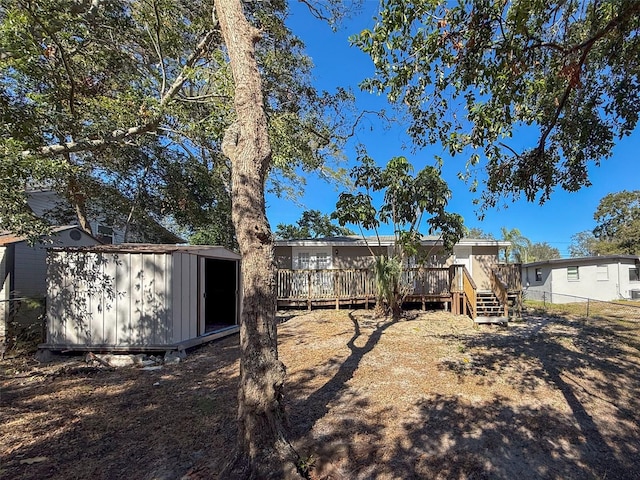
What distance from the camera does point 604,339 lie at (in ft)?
25.7

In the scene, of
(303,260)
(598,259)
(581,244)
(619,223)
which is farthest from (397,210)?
(581,244)

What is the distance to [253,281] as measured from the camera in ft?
9.84

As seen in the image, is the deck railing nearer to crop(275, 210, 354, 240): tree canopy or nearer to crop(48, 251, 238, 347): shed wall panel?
crop(48, 251, 238, 347): shed wall panel

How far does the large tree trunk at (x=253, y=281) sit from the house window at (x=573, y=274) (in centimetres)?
2343

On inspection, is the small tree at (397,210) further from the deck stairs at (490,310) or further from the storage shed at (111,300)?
the storage shed at (111,300)

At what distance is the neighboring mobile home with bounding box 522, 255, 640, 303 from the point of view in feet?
63.9

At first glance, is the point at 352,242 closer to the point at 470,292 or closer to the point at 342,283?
the point at 342,283

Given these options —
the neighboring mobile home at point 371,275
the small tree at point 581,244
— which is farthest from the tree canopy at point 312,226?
the small tree at point 581,244

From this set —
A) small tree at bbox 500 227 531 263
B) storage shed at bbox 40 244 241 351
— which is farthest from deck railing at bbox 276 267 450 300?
small tree at bbox 500 227 531 263

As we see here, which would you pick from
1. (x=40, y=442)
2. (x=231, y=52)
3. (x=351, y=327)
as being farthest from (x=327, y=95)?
(x=40, y=442)

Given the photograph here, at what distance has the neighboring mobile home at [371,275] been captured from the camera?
11.5 m

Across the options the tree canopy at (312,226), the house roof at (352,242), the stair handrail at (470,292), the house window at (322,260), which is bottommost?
the stair handrail at (470,292)

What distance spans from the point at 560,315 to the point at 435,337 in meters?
6.84

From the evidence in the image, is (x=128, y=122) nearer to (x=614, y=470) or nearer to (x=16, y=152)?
(x=16, y=152)
